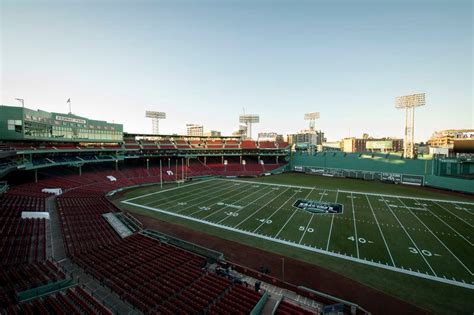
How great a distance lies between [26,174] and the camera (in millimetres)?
36125

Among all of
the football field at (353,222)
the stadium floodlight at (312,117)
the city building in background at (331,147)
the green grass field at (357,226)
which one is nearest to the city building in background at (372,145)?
the city building in background at (331,147)

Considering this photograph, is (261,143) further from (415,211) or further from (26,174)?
(26,174)

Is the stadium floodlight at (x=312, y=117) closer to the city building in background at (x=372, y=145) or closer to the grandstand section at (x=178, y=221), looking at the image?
the grandstand section at (x=178, y=221)

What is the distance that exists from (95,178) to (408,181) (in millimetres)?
66836

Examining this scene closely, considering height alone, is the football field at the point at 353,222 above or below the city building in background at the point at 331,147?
below

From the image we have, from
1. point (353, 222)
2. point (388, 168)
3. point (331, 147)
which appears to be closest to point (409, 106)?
point (388, 168)

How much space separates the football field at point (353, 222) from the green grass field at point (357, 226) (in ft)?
0.23

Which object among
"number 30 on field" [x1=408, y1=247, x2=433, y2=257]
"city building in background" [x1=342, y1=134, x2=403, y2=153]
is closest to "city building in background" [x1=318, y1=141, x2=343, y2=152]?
"city building in background" [x1=342, y1=134, x2=403, y2=153]

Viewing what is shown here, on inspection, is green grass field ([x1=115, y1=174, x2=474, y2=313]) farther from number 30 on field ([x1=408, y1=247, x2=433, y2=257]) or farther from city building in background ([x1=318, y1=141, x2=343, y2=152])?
city building in background ([x1=318, y1=141, x2=343, y2=152])

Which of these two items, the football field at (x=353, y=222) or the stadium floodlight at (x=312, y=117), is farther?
the stadium floodlight at (x=312, y=117)

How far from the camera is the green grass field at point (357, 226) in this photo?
1563cm

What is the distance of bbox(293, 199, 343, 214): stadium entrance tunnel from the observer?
2897 centimetres

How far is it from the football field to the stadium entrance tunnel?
5.2 inches


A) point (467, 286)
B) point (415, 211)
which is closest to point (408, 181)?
point (415, 211)
